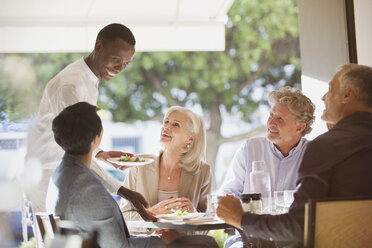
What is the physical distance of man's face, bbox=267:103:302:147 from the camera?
355 cm

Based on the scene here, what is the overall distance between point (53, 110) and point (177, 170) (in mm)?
1012

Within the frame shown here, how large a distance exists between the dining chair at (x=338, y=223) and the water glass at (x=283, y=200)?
0.65 m

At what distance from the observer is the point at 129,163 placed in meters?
3.15

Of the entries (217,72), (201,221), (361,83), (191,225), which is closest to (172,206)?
(201,221)

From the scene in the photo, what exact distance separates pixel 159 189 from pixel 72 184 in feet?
4.46

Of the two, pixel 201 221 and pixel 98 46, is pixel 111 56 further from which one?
pixel 201 221

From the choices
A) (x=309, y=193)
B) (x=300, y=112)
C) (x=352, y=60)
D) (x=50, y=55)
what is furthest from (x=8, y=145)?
(x=50, y=55)

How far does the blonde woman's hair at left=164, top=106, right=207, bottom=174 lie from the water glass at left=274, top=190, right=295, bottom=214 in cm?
92

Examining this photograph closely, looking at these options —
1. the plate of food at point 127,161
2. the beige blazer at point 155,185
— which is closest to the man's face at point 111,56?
the plate of food at point 127,161

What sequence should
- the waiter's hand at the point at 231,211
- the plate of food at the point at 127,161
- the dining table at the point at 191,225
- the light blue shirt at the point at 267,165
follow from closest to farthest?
1. the waiter's hand at the point at 231,211
2. the dining table at the point at 191,225
3. the plate of food at the point at 127,161
4. the light blue shirt at the point at 267,165

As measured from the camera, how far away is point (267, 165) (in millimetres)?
3537

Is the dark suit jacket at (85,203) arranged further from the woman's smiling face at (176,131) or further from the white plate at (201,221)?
the woman's smiling face at (176,131)

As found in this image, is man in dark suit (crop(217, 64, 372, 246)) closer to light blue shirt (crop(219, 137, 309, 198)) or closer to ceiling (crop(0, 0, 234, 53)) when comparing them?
light blue shirt (crop(219, 137, 309, 198))

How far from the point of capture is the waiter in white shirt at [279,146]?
A: 3.51 meters
